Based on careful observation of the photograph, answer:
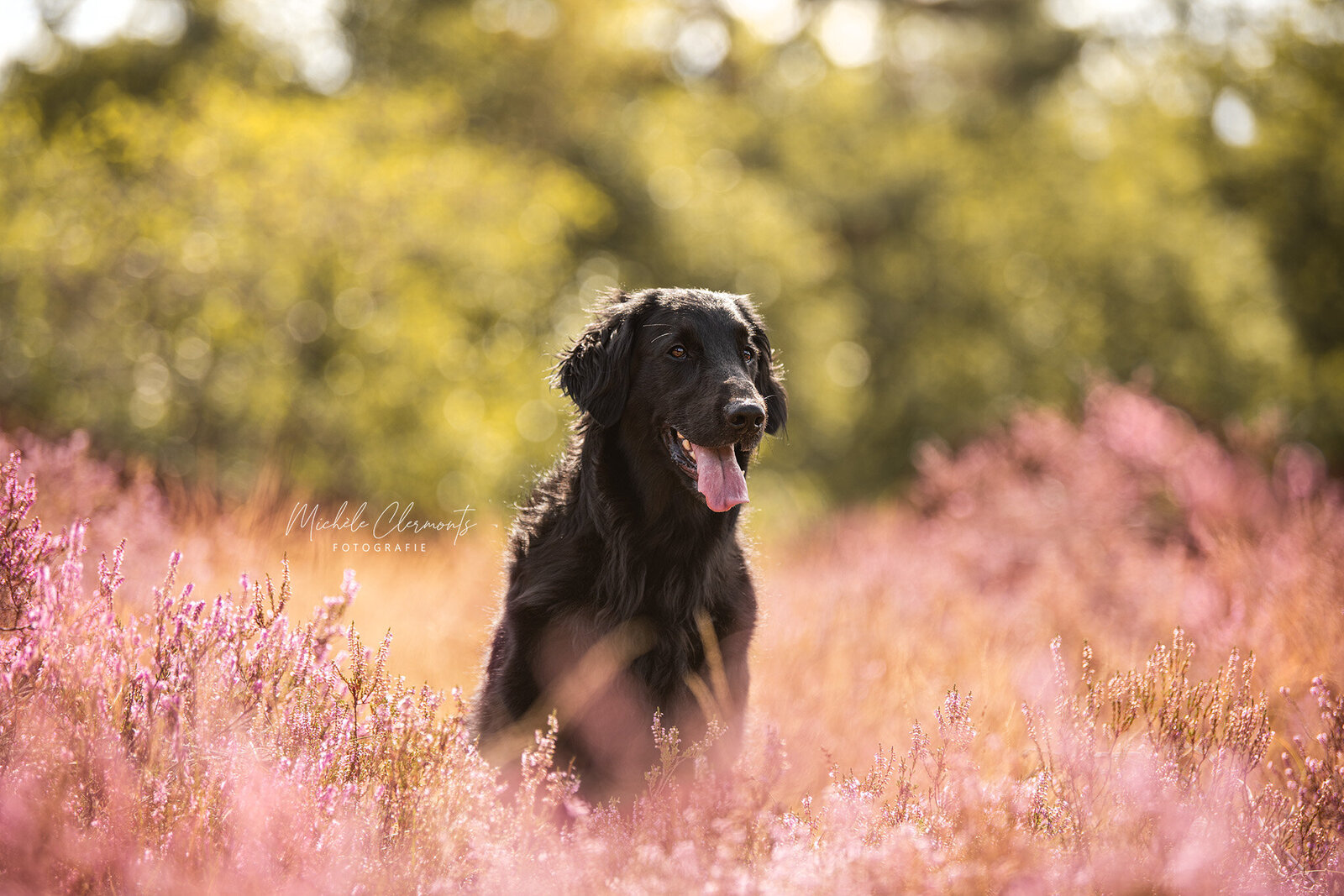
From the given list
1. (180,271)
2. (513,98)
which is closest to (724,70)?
(513,98)

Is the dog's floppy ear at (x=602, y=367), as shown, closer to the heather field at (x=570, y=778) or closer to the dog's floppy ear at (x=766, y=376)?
the dog's floppy ear at (x=766, y=376)

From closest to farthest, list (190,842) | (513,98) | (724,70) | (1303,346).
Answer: (190,842) → (513,98) → (1303,346) → (724,70)

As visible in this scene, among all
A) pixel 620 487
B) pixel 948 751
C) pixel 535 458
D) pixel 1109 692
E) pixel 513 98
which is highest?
pixel 513 98

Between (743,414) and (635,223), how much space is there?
10.8 metres

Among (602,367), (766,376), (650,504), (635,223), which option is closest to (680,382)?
(602,367)

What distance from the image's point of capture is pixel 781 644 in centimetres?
449

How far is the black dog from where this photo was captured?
2.75m

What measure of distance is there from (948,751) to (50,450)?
4829 mm

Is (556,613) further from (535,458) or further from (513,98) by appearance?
(513,98)

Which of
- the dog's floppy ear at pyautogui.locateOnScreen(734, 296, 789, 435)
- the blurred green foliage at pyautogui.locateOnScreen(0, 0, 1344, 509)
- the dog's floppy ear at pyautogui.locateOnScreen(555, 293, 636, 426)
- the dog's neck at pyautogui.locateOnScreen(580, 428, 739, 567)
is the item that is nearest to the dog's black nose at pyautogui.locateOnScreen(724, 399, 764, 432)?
the dog's neck at pyautogui.locateOnScreen(580, 428, 739, 567)

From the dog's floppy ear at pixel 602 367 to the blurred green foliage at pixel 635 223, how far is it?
17.5 feet

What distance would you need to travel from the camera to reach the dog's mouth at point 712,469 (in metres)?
2.83

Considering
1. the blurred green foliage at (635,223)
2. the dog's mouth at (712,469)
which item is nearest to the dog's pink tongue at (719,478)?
the dog's mouth at (712,469)

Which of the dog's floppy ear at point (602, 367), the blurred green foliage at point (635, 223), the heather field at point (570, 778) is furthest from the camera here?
the blurred green foliage at point (635, 223)
